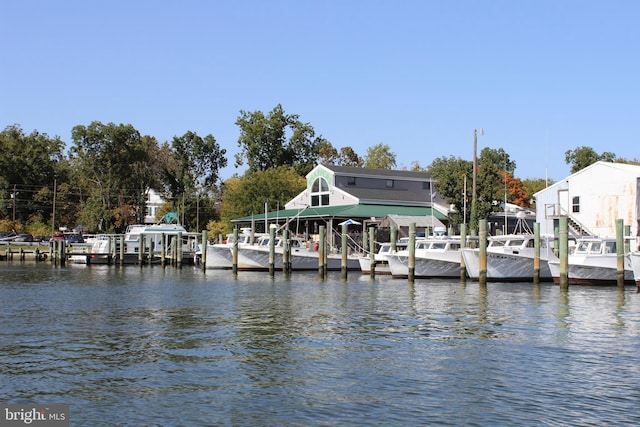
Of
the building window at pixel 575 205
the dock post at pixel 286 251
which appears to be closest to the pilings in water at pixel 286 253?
the dock post at pixel 286 251

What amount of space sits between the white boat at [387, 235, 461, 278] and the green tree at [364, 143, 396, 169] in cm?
7387

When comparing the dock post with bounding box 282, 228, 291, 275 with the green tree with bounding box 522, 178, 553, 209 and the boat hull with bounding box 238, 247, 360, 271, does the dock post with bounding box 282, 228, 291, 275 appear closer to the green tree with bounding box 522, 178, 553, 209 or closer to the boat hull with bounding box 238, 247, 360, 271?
the boat hull with bounding box 238, 247, 360, 271

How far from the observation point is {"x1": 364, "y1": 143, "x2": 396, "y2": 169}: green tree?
393 feet

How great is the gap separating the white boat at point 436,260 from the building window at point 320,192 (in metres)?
27.1

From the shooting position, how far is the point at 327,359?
18969 millimetres

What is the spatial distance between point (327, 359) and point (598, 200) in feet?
130

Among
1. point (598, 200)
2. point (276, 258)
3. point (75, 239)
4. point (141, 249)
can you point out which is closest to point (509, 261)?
point (598, 200)

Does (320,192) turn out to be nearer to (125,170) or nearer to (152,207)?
(125,170)

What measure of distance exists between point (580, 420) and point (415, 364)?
17.2 ft

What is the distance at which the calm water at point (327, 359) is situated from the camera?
46.9 ft

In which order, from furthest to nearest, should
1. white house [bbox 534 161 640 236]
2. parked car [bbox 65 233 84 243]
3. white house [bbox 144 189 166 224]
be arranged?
white house [bbox 144 189 166 224]
parked car [bbox 65 233 84 243]
white house [bbox 534 161 640 236]

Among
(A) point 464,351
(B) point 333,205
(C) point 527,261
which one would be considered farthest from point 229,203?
(A) point 464,351

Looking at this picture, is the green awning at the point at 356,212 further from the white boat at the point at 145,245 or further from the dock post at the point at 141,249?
the dock post at the point at 141,249

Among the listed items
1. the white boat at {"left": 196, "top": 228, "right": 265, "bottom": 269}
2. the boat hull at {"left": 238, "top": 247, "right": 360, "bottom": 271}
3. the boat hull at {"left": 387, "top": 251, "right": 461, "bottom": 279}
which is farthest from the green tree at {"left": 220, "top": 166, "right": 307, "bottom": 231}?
the boat hull at {"left": 387, "top": 251, "right": 461, "bottom": 279}
